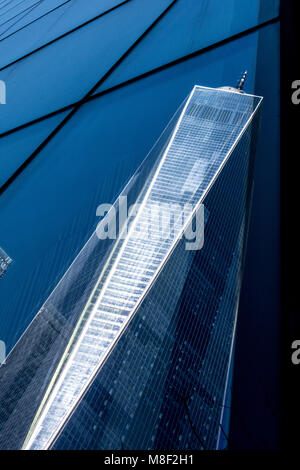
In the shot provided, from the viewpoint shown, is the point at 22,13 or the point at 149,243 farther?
the point at 22,13

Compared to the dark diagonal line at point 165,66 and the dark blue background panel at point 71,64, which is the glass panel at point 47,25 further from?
the dark diagonal line at point 165,66

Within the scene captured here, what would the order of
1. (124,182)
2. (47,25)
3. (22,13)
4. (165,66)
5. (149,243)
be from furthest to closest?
1. (22,13)
2. (47,25)
3. (165,66)
4. (124,182)
5. (149,243)

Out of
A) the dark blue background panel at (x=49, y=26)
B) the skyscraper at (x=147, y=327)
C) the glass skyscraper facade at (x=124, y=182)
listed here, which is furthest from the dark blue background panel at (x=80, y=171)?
the dark blue background panel at (x=49, y=26)

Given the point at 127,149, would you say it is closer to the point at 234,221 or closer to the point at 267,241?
the point at 234,221

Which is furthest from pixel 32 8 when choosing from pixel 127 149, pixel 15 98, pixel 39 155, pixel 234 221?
pixel 234 221

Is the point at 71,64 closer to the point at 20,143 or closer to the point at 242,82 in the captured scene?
the point at 20,143

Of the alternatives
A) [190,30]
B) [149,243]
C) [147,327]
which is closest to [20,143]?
[190,30]

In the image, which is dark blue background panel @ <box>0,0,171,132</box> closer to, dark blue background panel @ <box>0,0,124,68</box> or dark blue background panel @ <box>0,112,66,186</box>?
dark blue background panel @ <box>0,112,66,186</box>
